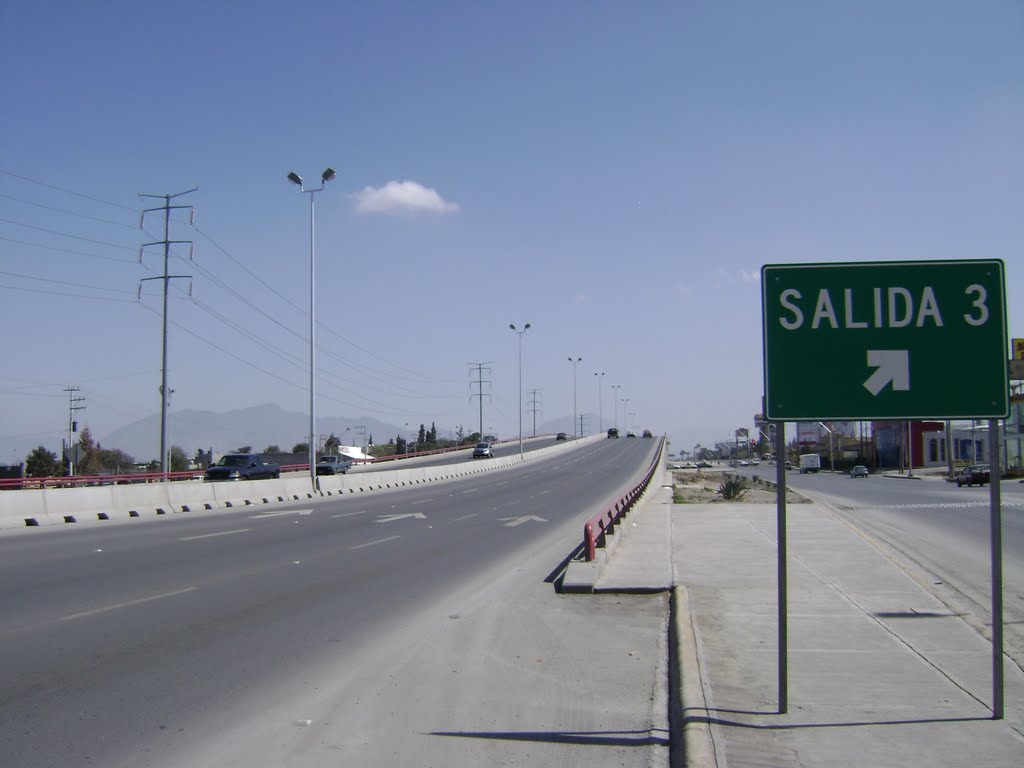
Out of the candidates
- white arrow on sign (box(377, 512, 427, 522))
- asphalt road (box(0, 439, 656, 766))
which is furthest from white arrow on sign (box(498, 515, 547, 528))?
white arrow on sign (box(377, 512, 427, 522))

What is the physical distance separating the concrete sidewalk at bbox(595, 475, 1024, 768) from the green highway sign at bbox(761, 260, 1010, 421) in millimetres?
2081

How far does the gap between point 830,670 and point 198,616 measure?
23.1 ft

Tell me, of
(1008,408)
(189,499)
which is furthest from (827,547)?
(189,499)

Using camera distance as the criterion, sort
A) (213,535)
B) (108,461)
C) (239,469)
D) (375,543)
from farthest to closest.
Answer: (108,461) → (239,469) → (213,535) → (375,543)

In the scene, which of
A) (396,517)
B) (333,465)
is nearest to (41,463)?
(333,465)

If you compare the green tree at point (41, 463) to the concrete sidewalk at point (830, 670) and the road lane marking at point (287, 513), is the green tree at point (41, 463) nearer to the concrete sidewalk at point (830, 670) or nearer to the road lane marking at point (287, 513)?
the road lane marking at point (287, 513)

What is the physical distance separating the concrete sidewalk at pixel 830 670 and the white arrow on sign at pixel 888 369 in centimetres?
228

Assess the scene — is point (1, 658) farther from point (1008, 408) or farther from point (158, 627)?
point (1008, 408)

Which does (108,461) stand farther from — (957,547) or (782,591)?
(782,591)

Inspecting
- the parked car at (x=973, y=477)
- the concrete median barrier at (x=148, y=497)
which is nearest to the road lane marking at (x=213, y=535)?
the concrete median barrier at (x=148, y=497)

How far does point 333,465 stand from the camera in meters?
59.0

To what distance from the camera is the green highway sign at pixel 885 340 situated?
6270 mm

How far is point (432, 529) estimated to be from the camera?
22.9 m

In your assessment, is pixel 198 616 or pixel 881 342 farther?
pixel 198 616
